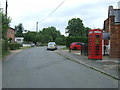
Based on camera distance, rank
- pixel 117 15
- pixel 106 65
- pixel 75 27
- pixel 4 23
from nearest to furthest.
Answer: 1. pixel 106 65
2. pixel 4 23
3. pixel 117 15
4. pixel 75 27

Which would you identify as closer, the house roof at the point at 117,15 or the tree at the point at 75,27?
the house roof at the point at 117,15

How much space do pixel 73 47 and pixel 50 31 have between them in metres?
83.4

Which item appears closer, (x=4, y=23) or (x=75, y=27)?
(x=4, y=23)

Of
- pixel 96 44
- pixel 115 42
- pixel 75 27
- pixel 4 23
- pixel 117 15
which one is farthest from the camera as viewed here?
pixel 75 27

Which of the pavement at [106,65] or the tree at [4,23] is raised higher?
the tree at [4,23]

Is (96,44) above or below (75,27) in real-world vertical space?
below

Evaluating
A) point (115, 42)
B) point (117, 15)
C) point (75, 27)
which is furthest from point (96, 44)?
point (75, 27)

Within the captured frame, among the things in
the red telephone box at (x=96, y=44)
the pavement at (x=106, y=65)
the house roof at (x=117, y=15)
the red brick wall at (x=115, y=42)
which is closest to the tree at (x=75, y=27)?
the house roof at (x=117, y=15)

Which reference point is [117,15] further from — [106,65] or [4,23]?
[4,23]

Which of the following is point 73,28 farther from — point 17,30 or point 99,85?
point 99,85

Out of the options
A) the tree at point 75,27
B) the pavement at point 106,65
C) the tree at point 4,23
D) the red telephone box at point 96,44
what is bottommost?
the pavement at point 106,65

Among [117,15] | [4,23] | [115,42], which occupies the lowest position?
[115,42]

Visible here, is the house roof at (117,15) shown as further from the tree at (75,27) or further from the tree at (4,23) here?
the tree at (75,27)

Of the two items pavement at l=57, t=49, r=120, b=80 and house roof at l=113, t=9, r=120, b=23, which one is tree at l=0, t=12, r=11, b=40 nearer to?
pavement at l=57, t=49, r=120, b=80
